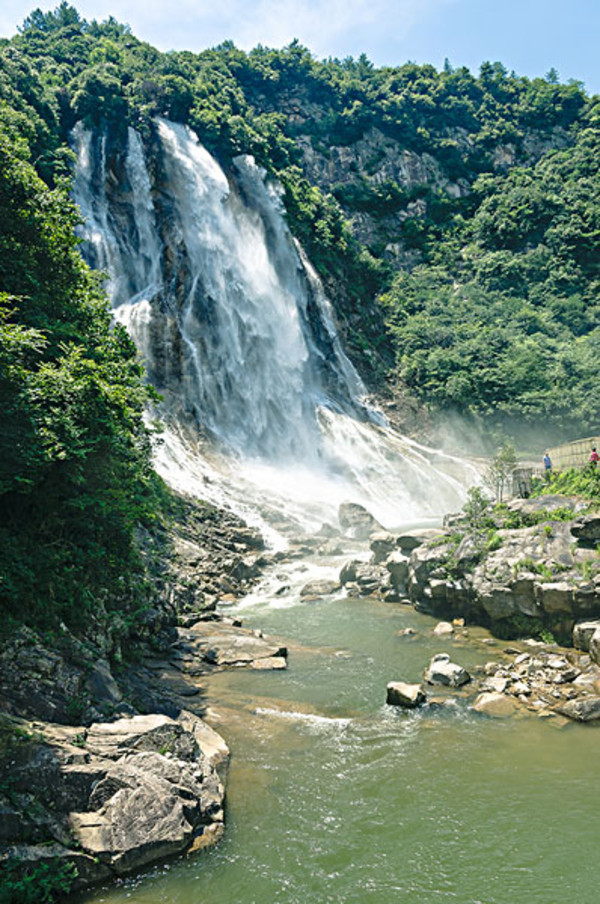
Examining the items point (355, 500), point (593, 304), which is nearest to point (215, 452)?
point (355, 500)

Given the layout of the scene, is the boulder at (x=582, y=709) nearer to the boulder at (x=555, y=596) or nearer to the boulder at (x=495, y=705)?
the boulder at (x=495, y=705)

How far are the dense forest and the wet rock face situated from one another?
8.02 ft

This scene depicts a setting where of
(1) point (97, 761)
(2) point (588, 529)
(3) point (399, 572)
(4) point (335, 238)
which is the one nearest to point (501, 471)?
(3) point (399, 572)

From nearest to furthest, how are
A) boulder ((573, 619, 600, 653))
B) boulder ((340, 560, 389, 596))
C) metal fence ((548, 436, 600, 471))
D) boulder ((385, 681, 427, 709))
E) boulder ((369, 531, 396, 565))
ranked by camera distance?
boulder ((385, 681, 427, 709)) → boulder ((573, 619, 600, 653)) → metal fence ((548, 436, 600, 471)) → boulder ((340, 560, 389, 596)) → boulder ((369, 531, 396, 565))

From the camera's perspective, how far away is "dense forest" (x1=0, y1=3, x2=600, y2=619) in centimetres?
916

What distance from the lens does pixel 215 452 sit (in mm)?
36844

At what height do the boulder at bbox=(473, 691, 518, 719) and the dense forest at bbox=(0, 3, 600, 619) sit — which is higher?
the dense forest at bbox=(0, 3, 600, 619)

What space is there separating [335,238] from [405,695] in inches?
2253

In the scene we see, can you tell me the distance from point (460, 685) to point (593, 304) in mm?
57717

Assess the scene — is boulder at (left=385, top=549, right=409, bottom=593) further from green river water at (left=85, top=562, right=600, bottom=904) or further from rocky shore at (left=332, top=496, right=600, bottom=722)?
green river water at (left=85, top=562, right=600, bottom=904)

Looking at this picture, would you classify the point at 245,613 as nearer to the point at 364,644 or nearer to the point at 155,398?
the point at 364,644

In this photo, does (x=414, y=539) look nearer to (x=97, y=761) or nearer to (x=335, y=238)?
(x=97, y=761)

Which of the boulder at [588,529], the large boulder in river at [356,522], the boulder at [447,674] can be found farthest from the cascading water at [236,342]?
the boulder at [447,674]

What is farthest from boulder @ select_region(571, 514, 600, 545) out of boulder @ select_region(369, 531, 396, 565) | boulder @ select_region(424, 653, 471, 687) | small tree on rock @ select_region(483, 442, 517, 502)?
small tree on rock @ select_region(483, 442, 517, 502)
